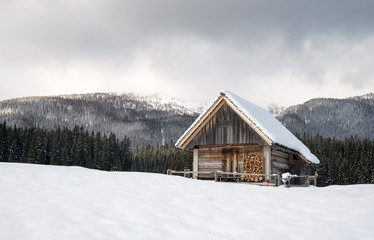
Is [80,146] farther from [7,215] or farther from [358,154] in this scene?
[7,215]

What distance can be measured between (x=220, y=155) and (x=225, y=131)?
1.97 metres

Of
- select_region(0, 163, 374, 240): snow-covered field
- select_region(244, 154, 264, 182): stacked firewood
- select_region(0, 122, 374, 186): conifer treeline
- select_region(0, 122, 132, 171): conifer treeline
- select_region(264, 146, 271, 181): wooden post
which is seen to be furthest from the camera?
select_region(0, 122, 132, 171): conifer treeline

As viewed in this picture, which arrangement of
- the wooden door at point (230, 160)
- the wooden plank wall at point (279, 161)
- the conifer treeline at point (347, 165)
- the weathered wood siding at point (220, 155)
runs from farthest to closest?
the conifer treeline at point (347, 165)
the wooden door at point (230, 160)
the weathered wood siding at point (220, 155)
the wooden plank wall at point (279, 161)

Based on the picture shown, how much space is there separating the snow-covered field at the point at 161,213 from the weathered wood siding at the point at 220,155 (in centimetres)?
915

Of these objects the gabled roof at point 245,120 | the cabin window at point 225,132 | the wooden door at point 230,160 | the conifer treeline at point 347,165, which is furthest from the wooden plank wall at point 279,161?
the conifer treeline at point 347,165

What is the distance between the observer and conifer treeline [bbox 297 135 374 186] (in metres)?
80.8

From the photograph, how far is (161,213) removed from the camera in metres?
9.34

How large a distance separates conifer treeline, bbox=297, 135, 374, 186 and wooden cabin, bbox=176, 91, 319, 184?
5220cm

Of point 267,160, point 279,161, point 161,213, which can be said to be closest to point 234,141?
point 267,160

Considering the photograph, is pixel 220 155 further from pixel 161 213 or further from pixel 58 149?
pixel 58 149

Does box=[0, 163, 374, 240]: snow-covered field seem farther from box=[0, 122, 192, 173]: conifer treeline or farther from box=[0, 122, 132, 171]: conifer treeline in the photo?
box=[0, 122, 132, 171]: conifer treeline

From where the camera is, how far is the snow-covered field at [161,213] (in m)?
7.66

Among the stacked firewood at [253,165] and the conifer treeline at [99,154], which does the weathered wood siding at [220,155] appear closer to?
the stacked firewood at [253,165]

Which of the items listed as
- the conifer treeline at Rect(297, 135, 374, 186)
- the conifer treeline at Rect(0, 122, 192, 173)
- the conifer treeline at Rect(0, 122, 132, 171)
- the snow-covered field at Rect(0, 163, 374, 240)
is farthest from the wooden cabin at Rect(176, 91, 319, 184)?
the conifer treeline at Rect(0, 122, 132, 171)
